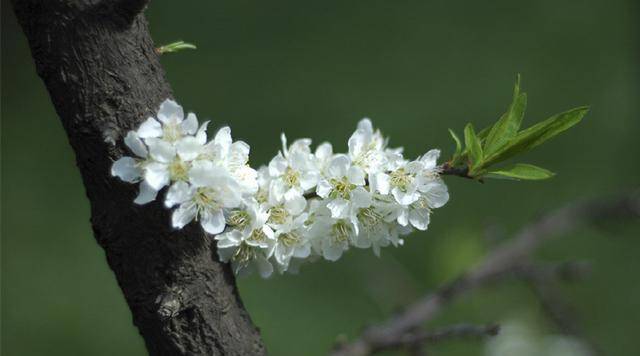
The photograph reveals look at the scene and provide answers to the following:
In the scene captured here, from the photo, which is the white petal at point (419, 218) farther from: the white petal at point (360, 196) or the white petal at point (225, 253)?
the white petal at point (225, 253)

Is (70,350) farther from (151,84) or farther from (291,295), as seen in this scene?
(151,84)

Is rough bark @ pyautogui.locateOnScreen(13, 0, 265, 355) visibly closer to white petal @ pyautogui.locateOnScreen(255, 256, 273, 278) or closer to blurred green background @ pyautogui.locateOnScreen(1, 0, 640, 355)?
white petal @ pyautogui.locateOnScreen(255, 256, 273, 278)

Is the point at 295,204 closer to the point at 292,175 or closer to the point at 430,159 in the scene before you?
the point at 292,175

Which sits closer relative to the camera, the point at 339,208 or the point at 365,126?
the point at 339,208

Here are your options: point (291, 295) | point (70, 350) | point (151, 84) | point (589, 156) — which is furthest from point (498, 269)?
point (589, 156)

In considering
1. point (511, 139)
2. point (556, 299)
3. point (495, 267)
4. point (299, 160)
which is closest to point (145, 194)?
point (299, 160)

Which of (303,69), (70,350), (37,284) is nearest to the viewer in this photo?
(70,350)
